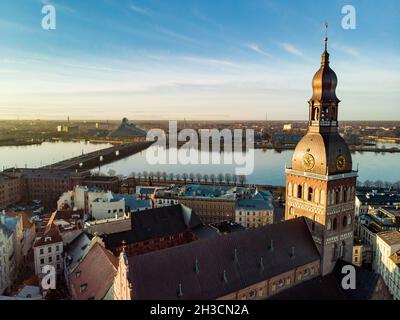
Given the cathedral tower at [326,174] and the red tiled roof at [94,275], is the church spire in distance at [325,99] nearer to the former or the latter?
the cathedral tower at [326,174]

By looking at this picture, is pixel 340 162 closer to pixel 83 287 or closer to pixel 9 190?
pixel 83 287

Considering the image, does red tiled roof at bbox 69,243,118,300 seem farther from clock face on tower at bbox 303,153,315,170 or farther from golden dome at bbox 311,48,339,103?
golden dome at bbox 311,48,339,103

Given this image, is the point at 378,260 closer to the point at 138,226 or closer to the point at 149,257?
the point at 138,226

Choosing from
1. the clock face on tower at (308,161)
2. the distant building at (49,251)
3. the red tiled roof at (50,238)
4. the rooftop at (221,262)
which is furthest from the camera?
the red tiled roof at (50,238)

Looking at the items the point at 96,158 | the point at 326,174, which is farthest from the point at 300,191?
the point at 96,158

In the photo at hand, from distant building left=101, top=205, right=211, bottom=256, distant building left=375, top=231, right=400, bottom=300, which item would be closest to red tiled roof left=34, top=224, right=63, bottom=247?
distant building left=101, top=205, right=211, bottom=256

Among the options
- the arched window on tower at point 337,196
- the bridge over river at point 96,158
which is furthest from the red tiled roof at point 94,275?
the bridge over river at point 96,158
